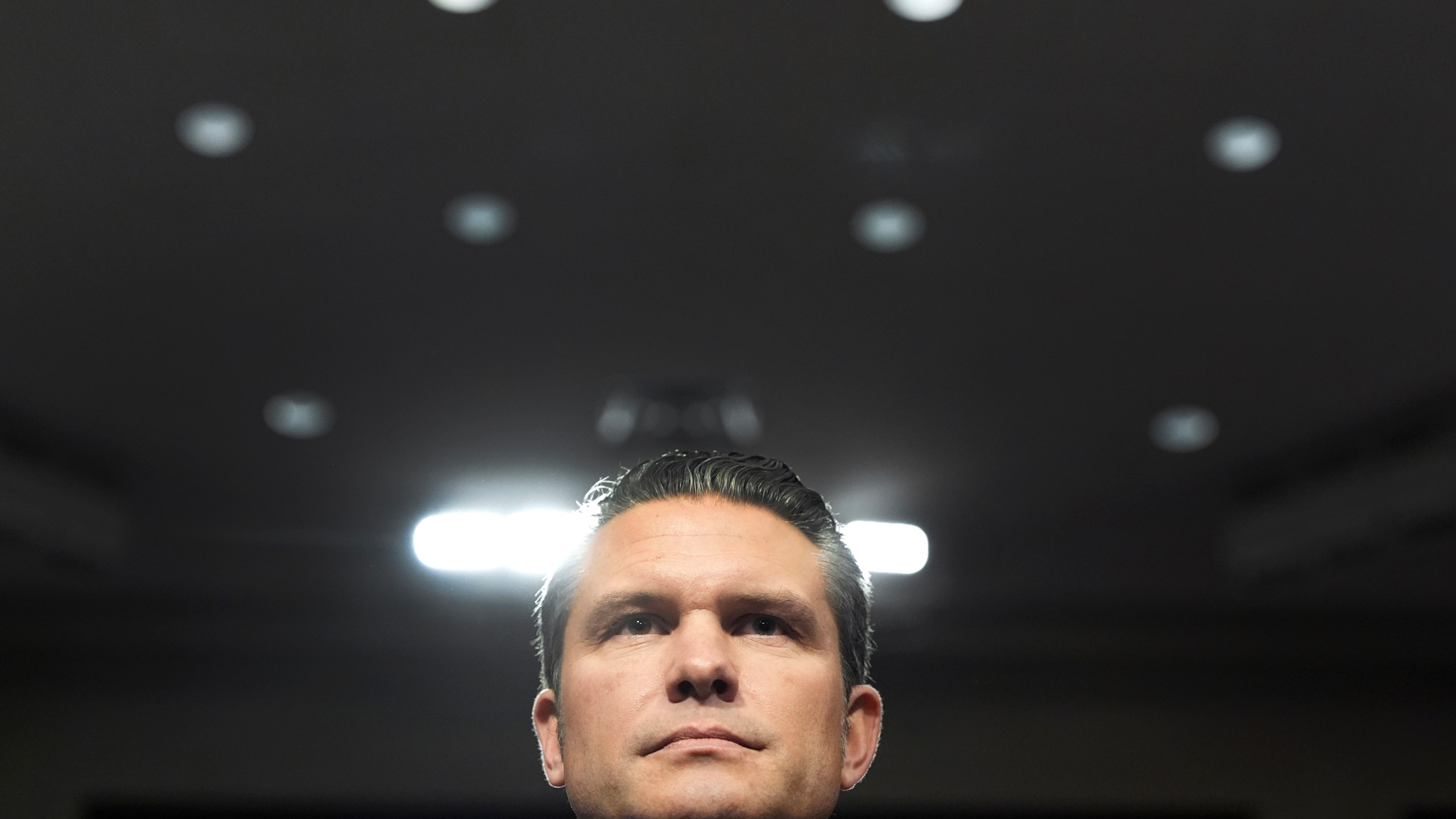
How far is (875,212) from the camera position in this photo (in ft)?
10.7

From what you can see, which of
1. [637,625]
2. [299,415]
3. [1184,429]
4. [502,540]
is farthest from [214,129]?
[1184,429]

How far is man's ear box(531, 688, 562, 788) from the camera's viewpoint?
1297mm

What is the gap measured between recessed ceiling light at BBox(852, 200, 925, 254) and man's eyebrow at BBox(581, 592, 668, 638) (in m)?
2.16

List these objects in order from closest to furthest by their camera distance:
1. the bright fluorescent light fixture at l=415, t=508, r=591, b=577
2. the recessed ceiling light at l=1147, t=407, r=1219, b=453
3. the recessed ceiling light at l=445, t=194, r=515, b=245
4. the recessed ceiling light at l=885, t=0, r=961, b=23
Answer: the bright fluorescent light fixture at l=415, t=508, r=591, b=577, the recessed ceiling light at l=885, t=0, r=961, b=23, the recessed ceiling light at l=445, t=194, r=515, b=245, the recessed ceiling light at l=1147, t=407, r=1219, b=453

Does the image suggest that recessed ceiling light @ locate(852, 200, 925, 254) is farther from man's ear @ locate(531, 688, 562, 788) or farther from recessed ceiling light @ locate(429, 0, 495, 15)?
man's ear @ locate(531, 688, 562, 788)

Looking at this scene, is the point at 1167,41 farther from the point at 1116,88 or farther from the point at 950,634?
the point at 950,634

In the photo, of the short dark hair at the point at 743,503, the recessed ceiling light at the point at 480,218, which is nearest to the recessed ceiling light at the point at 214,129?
the recessed ceiling light at the point at 480,218

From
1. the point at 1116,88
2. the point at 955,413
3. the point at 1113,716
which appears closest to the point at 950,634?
the point at 1113,716

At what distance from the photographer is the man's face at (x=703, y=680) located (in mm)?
1138

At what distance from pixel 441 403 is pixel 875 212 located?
157 cm

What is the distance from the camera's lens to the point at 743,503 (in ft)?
4.31

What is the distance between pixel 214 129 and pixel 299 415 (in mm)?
1347

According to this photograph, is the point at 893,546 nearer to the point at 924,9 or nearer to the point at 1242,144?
the point at 1242,144

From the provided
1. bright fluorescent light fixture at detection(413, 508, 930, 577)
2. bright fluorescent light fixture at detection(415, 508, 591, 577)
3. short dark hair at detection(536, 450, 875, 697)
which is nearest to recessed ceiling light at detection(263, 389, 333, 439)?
bright fluorescent light fixture at detection(413, 508, 930, 577)
